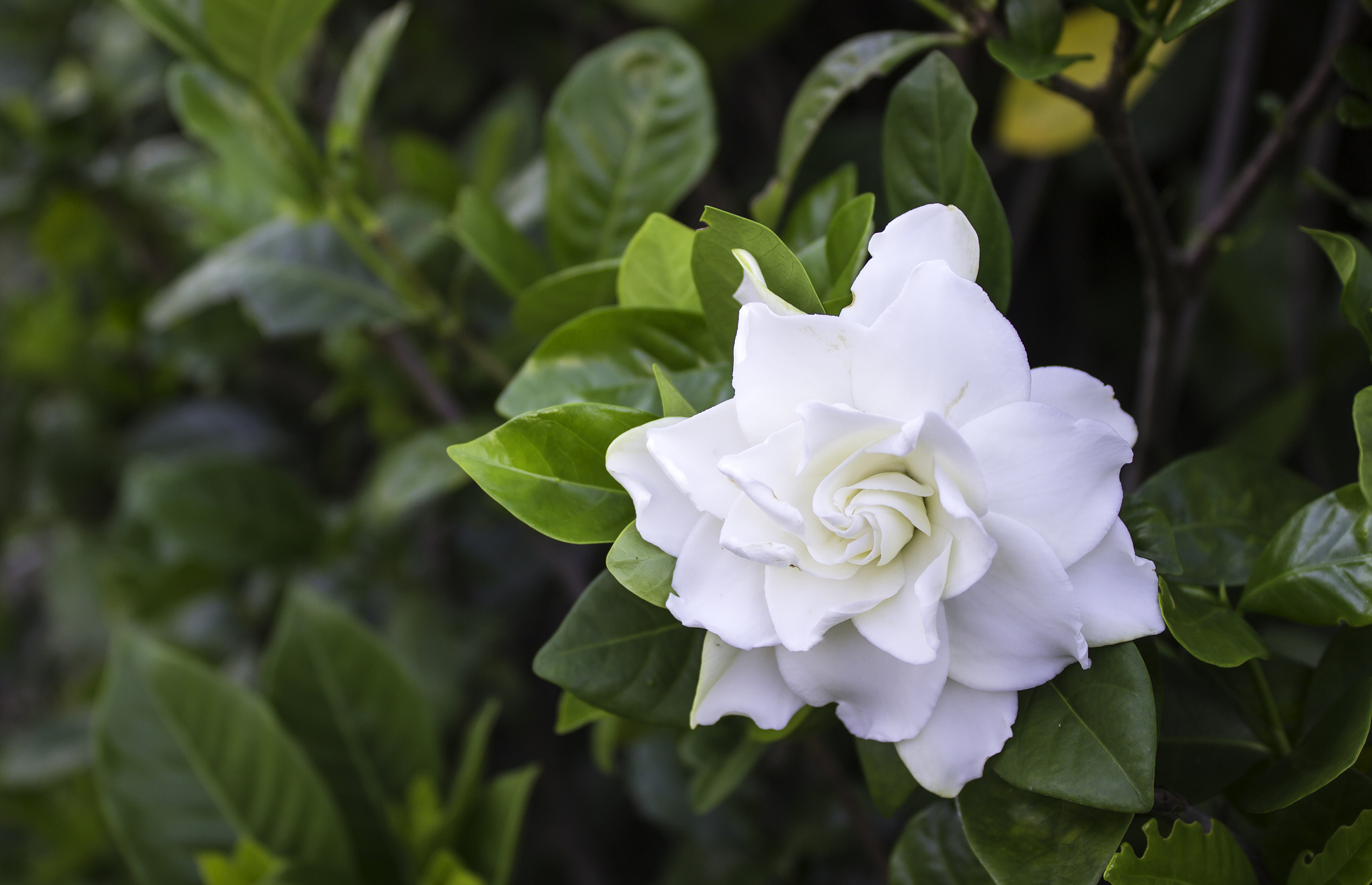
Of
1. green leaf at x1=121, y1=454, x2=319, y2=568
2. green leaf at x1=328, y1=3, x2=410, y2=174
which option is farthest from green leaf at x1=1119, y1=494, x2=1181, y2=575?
green leaf at x1=121, y1=454, x2=319, y2=568

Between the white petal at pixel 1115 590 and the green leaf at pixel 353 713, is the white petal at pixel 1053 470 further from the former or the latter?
the green leaf at pixel 353 713

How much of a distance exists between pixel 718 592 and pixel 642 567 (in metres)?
0.04

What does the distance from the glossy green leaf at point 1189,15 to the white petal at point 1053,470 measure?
248mm

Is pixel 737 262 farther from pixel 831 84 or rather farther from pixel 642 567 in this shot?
pixel 831 84

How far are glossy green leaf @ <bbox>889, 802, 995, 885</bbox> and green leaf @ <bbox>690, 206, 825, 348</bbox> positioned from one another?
0.35m

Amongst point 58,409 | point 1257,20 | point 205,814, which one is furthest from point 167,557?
point 1257,20

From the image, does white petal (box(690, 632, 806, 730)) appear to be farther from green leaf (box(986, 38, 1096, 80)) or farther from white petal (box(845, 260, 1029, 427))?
green leaf (box(986, 38, 1096, 80))

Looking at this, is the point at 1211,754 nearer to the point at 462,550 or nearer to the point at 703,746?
the point at 703,746

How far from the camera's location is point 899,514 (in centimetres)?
45

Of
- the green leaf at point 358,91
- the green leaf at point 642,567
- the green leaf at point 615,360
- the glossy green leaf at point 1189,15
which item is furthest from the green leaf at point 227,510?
the glossy green leaf at point 1189,15

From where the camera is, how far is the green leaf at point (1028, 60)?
565 millimetres

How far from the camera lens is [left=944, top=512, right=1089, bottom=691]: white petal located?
0.43 meters

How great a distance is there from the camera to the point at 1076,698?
47 cm

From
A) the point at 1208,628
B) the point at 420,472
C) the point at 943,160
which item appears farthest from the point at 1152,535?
the point at 420,472
